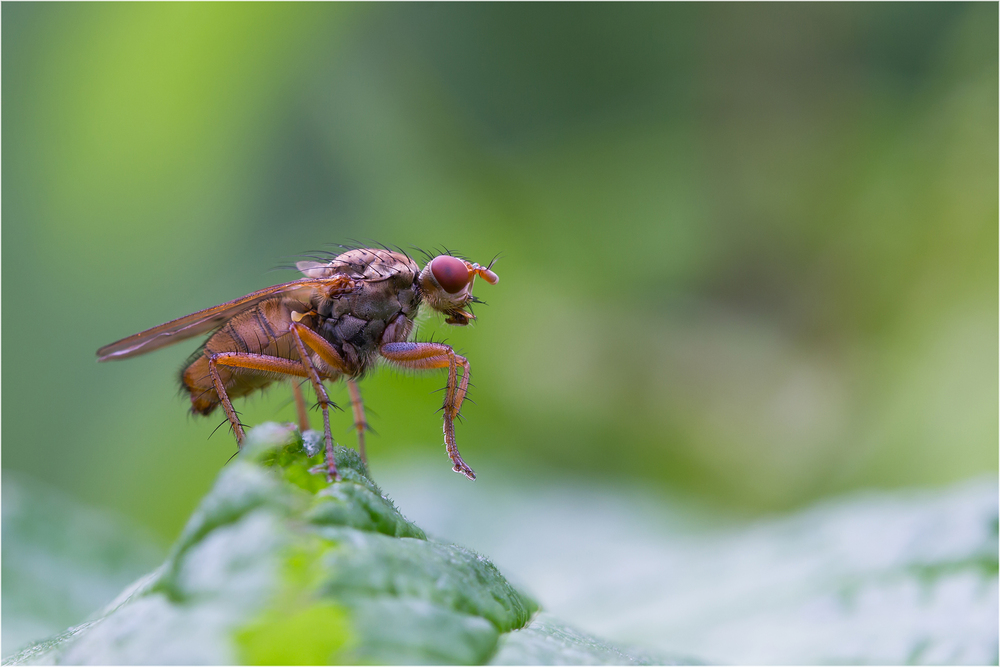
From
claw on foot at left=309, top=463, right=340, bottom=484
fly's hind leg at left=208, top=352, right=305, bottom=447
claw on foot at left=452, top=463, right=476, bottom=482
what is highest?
fly's hind leg at left=208, top=352, right=305, bottom=447

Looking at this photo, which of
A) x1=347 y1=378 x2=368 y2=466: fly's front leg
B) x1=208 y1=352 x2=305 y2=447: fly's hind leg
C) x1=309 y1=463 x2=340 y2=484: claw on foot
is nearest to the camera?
x1=309 y1=463 x2=340 y2=484: claw on foot

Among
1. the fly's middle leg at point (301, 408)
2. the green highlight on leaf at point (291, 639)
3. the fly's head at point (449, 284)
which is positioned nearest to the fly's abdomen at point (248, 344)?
the fly's middle leg at point (301, 408)

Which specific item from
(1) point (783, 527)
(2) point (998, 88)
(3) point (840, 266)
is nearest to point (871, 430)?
(3) point (840, 266)

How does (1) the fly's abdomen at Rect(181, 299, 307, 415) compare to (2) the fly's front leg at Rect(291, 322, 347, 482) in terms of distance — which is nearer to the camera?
(2) the fly's front leg at Rect(291, 322, 347, 482)

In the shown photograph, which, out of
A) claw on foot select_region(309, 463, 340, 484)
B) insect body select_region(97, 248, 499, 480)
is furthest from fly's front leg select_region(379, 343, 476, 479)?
claw on foot select_region(309, 463, 340, 484)

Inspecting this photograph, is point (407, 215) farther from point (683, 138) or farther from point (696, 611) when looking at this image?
point (696, 611)

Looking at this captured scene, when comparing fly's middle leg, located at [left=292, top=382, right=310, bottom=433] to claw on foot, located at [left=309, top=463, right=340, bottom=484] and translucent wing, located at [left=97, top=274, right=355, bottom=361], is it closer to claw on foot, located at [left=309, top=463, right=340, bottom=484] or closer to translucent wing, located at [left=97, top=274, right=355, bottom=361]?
translucent wing, located at [left=97, top=274, right=355, bottom=361]
